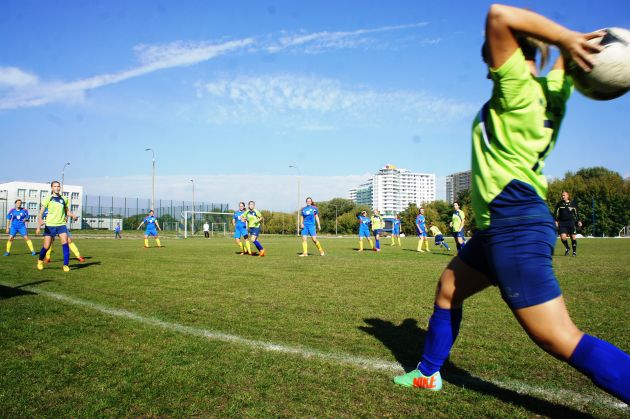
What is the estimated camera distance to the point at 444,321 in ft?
9.67

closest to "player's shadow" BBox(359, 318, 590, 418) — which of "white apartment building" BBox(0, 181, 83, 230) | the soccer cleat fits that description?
the soccer cleat

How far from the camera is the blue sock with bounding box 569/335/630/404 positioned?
201 centimetres

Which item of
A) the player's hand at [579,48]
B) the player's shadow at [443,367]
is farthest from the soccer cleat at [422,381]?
the player's hand at [579,48]

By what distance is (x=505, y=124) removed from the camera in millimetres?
2252

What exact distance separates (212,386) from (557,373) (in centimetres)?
270

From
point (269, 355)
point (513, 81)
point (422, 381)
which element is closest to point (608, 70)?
point (513, 81)

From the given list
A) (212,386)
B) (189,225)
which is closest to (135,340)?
(212,386)

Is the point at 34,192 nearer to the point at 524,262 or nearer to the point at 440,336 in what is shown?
the point at 440,336

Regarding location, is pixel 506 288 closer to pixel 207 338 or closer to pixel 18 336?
pixel 207 338

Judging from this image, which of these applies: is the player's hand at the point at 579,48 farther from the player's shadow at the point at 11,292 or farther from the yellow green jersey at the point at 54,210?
the yellow green jersey at the point at 54,210

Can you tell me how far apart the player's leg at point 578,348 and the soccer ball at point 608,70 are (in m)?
1.08

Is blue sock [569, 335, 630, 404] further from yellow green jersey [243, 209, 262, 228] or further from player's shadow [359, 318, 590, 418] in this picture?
yellow green jersey [243, 209, 262, 228]

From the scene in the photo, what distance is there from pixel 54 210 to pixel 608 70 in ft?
39.4

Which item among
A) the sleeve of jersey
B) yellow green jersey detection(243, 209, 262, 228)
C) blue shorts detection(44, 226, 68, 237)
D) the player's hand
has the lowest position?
blue shorts detection(44, 226, 68, 237)
